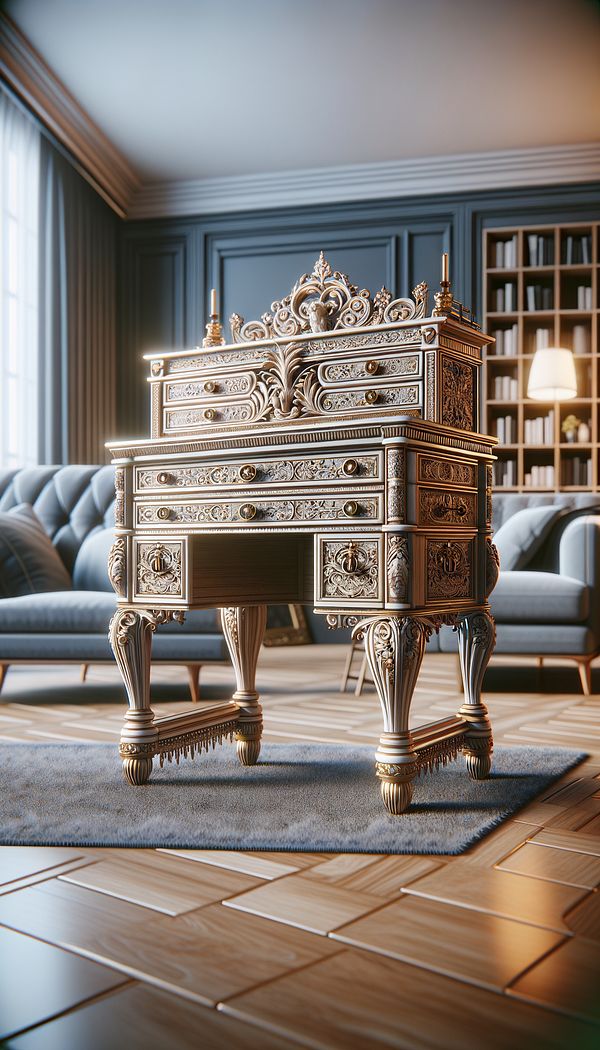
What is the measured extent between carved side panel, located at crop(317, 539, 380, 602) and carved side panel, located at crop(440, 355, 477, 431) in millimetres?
342

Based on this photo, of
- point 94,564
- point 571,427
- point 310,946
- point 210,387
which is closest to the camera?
point 310,946

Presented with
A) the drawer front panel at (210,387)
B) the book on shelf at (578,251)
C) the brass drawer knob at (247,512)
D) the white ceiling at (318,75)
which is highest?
the white ceiling at (318,75)

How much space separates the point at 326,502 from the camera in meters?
1.77

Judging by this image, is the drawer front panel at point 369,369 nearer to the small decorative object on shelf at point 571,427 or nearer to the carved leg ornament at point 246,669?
the carved leg ornament at point 246,669

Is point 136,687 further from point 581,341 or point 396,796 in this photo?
point 581,341

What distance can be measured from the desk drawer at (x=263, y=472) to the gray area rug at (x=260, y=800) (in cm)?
62

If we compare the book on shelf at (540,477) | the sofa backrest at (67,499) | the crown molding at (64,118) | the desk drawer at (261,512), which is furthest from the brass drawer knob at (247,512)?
the book on shelf at (540,477)

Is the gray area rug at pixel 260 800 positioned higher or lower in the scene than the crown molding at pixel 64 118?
lower

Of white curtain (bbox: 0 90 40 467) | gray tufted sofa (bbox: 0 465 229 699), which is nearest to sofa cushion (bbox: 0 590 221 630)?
gray tufted sofa (bbox: 0 465 229 699)

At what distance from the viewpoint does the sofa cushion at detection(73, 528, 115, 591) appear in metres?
3.59

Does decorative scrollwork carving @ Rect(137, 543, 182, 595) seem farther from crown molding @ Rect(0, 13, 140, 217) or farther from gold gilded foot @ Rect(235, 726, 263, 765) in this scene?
crown molding @ Rect(0, 13, 140, 217)

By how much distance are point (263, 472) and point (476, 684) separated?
2.14ft

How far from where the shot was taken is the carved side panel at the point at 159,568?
77.0 inches

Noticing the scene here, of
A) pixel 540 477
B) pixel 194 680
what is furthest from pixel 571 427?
pixel 194 680
